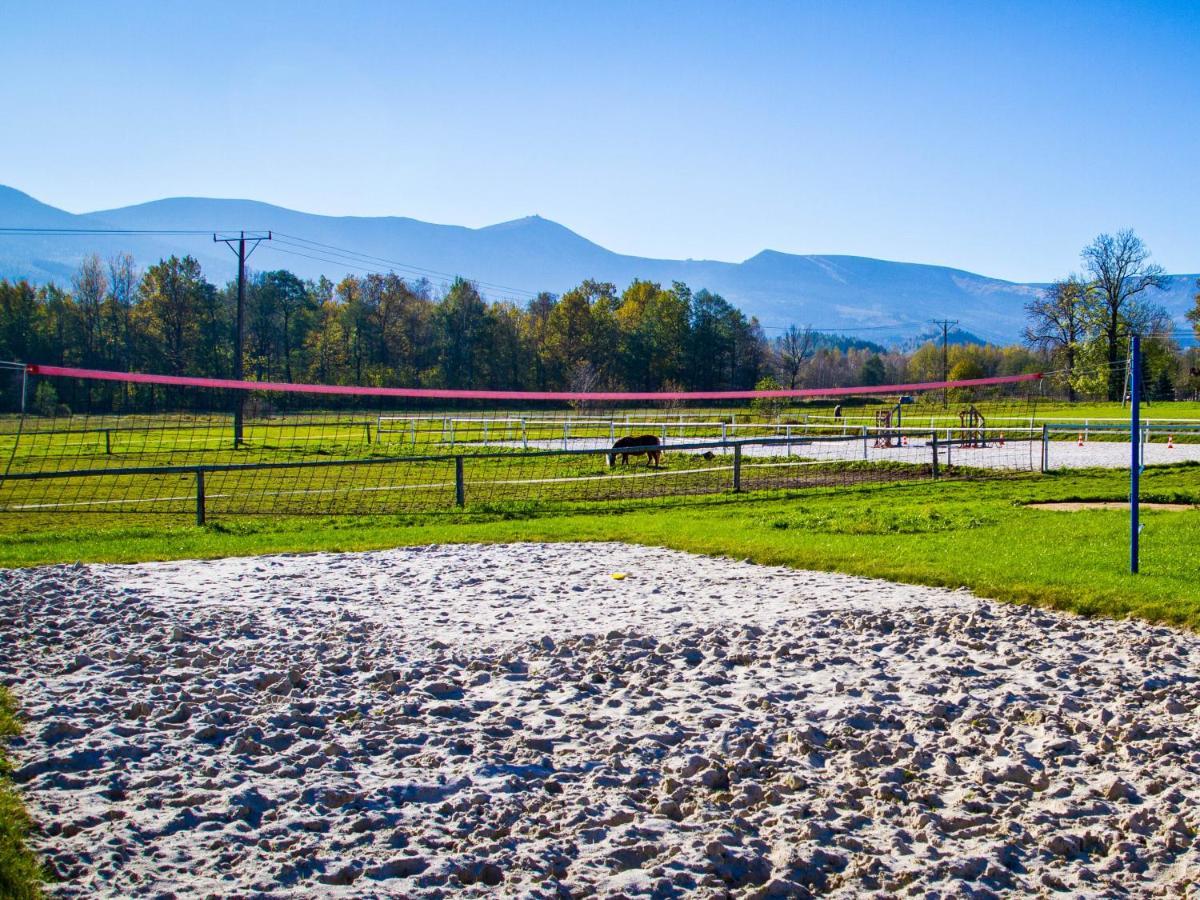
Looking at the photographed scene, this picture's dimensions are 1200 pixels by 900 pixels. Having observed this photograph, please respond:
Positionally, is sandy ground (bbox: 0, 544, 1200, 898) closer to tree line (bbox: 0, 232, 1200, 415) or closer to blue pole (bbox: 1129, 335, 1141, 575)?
blue pole (bbox: 1129, 335, 1141, 575)

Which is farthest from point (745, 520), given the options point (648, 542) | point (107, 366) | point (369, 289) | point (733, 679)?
point (369, 289)

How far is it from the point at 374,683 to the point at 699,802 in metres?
2.49

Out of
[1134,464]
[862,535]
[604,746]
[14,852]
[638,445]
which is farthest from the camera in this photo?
[638,445]

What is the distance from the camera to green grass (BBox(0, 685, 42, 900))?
3.60 m

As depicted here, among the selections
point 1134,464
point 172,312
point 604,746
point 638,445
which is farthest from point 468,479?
point 172,312

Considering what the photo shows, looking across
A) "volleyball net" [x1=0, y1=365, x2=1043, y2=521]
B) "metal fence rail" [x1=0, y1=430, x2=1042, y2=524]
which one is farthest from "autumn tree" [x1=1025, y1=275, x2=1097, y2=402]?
"metal fence rail" [x1=0, y1=430, x2=1042, y2=524]

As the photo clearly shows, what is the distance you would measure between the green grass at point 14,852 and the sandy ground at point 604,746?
0.29ft

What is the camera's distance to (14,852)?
3842 mm

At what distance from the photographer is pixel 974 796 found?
4488 millimetres

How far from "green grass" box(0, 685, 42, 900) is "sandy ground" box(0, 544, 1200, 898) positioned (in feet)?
0.29

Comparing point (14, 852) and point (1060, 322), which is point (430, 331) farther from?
point (14, 852)

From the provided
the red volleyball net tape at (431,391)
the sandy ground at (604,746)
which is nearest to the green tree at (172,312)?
the red volleyball net tape at (431,391)

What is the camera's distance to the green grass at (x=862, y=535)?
8.57 metres

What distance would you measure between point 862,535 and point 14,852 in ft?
30.7
